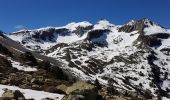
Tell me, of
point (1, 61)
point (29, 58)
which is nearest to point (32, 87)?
point (1, 61)

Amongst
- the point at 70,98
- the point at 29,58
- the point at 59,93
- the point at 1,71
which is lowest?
the point at 70,98

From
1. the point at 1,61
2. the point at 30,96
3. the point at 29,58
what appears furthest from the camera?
the point at 29,58

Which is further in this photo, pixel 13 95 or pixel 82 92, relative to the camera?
pixel 13 95

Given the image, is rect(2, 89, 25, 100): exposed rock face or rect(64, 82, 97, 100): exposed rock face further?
rect(2, 89, 25, 100): exposed rock face

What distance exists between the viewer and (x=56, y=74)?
92750mm

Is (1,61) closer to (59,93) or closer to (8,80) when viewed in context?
(8,80)

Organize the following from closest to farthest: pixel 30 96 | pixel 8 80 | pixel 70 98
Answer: pixel 70 98 → pixel 30 96 → pixel 8 80

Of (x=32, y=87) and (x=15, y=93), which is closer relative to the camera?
(x=15, y=93)

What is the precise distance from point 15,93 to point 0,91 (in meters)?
5.48

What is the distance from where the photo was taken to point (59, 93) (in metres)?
52.2

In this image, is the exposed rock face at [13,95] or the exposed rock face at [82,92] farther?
the exposed rock face at [13,95]

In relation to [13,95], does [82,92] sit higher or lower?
higher

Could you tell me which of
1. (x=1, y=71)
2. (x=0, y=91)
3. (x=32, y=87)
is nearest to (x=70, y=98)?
(x=0, y=91)

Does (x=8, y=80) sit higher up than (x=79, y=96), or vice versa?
(x=8, y=80)
